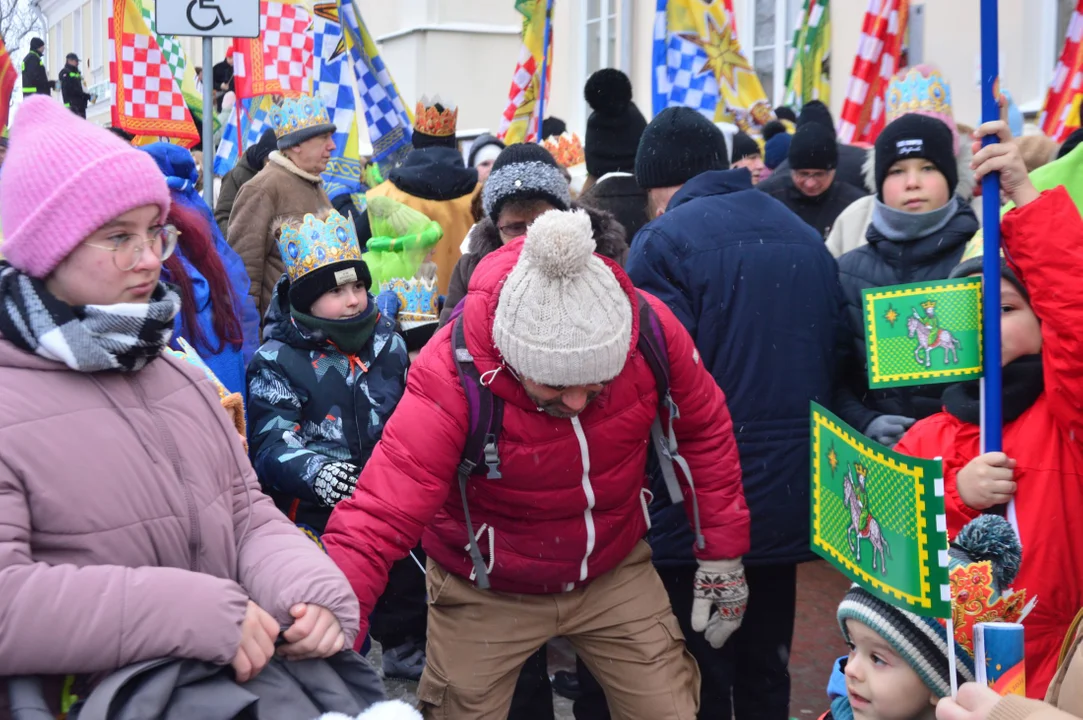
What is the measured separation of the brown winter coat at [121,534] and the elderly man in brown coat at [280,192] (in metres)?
4.05

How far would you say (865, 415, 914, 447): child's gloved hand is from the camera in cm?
373

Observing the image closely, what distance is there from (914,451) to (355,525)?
1450mm

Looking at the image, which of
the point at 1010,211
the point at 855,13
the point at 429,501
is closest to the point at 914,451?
the point at 1010,211

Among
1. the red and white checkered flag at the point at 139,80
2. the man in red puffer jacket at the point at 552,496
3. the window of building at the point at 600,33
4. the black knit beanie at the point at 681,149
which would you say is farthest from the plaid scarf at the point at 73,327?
the window of building at the point at 600,33

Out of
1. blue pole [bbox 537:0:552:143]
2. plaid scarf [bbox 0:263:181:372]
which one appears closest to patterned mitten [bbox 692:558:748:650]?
plaid scarf [bbox 0:263:181:372]

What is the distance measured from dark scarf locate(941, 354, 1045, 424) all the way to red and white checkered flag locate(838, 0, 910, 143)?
581 cm

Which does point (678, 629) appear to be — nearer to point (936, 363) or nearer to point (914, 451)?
point (914, 451)

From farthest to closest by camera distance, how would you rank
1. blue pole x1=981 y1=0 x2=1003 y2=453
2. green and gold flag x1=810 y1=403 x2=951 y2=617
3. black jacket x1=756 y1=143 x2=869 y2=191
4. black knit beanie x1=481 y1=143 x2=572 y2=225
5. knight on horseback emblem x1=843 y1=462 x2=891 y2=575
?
Result: black jacket x1=756 y1=143 x2=869 y2=191 < black knit beanie x1=481 y1=143 x2=572 y2=225 < blue pole x1=981 y1=0 x2=1003 y2=453 < knight on horseback emblem x1=843 y1=462 x2=891 y2=575 < green and gold flag x1=810 y1=403 x2=951 y2=617

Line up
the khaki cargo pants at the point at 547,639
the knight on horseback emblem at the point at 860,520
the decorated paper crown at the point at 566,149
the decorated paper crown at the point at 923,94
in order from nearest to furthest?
the knight on horseback emblem at the point at 860,520
the khaki cargo pants at the point at 547,639
the decorated paper crown at the point at 923,94
the decorated paper crown at the point at 566,149

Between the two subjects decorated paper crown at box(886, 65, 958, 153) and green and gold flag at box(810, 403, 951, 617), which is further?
decorated paper crown at box(886, 65, 958, 153)

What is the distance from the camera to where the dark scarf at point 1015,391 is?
3.00m

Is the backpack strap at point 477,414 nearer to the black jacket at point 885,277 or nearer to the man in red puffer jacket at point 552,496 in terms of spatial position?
the man in red puffer jacket at point 552,496

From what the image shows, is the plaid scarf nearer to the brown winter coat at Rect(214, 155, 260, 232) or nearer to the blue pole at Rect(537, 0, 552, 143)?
the brown winter coat at Rect(214, 155, 260, 232)

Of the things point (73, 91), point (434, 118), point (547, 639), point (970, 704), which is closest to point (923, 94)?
point (547, 639)
